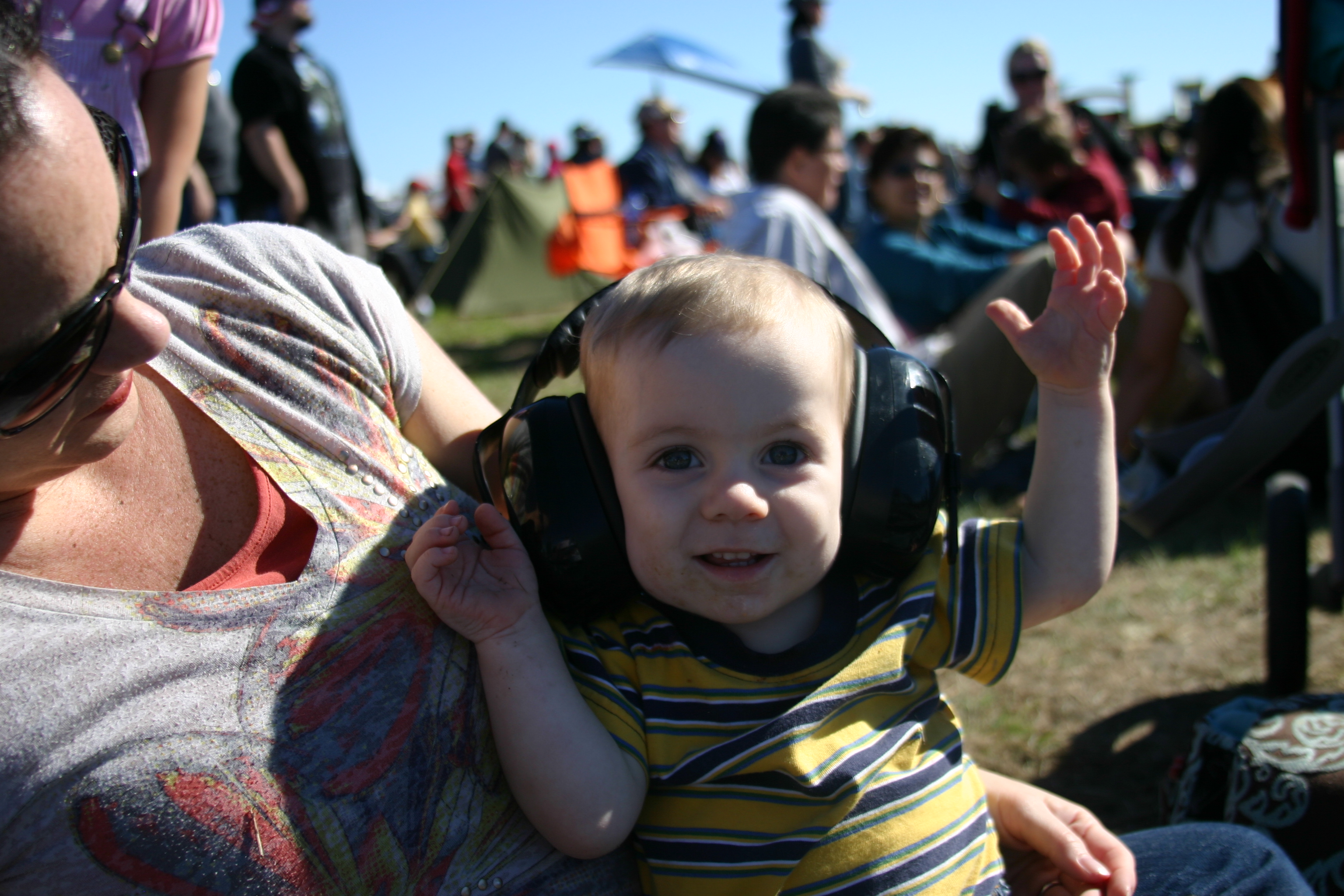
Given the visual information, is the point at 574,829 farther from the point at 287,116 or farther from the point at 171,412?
the point at 287,116

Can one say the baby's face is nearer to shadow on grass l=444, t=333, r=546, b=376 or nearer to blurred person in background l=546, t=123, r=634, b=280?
shadow on grass l=444, t=333, r=546, b=376

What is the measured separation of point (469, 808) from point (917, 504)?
710 millimetres

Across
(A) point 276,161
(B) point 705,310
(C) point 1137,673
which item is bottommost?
(C) point 1137,673

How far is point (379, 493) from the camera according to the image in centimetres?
131

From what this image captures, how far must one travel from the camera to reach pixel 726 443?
125 cm

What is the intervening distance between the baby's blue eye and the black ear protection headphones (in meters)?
0.10

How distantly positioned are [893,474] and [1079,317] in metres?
0.36

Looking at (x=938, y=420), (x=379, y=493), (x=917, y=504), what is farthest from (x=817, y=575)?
(x=379, y=493)

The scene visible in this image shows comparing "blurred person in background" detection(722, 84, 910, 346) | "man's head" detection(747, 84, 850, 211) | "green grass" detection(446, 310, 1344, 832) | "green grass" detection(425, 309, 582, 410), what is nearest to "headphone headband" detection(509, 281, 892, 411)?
"green grass" detection(446, 310, 1344, 832)

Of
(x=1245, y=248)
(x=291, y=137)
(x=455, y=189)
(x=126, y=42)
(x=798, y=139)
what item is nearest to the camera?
(x=126, y=42)

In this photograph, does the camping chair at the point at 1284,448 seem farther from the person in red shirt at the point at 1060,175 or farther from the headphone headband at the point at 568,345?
the person in red shirt at the point at 1060,175

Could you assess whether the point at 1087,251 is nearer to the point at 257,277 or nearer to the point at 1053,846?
the point at 1053,846

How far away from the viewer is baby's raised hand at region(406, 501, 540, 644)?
4.00 feet

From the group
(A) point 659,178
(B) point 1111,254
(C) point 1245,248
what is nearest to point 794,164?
(C) point 1245,248
